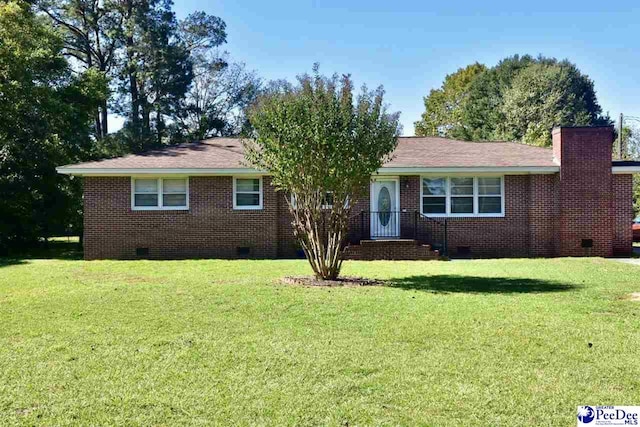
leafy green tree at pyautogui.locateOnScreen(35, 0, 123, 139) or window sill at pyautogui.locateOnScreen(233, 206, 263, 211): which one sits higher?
leafy green tree at pyautogui.locateOnScreen(35, 0, 123, 139)

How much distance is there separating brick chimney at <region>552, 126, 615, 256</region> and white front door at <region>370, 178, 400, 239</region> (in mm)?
4955

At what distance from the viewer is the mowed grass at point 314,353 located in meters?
4.41

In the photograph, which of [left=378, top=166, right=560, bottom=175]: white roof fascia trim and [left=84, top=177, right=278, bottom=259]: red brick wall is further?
[left=84, top=177, right=278, bottom=259]: red brick wall

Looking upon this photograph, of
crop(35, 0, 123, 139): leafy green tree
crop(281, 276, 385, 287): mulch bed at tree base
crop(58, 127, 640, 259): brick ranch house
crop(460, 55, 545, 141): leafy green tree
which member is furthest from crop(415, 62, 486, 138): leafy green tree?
crop(281, 276, 385, 287): mulch bed at tree base

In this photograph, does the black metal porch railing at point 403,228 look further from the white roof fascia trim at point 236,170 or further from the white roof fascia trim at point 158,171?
the white roof fascia trim at point 158,171

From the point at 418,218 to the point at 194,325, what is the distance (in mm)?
11935

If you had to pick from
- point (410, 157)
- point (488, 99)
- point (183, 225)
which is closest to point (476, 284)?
point (410, 157)

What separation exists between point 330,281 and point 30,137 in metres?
14.1

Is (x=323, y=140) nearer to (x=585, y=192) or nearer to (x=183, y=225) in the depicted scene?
(x=183, y=225)

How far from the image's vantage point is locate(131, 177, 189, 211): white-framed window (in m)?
17.9

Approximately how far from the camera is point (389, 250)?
16922 mm

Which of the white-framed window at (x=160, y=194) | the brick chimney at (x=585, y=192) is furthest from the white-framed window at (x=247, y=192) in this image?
the brick chimney at (x=585, y=192)

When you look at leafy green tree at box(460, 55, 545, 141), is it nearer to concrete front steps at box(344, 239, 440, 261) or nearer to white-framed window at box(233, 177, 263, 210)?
concrete front steps at box(344, 239, 440, 261)

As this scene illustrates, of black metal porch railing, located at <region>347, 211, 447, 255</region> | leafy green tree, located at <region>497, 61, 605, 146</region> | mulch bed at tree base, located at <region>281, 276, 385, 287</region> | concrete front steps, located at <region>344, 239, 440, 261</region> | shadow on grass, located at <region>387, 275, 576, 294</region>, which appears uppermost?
leafy green tree, located at <region>497, 61, 605, 146</region>
